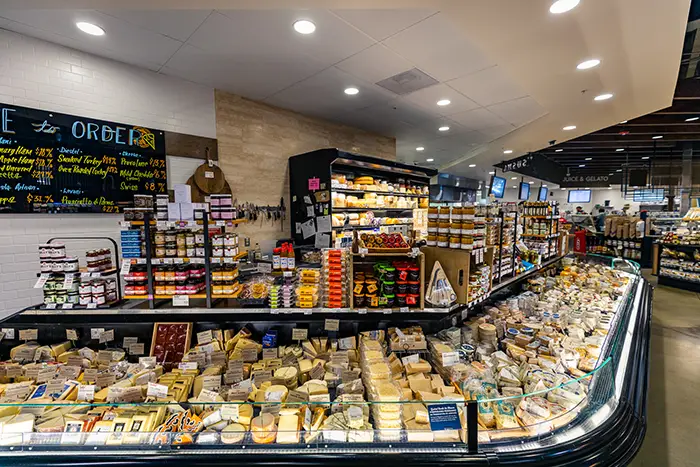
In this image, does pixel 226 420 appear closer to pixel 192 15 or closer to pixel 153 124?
pixel 192 15

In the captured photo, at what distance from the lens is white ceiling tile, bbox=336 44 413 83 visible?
134 inches

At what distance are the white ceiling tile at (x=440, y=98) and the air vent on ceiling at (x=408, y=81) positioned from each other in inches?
6.6

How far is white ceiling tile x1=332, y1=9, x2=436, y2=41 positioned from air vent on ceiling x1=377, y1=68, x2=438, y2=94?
3.21ft

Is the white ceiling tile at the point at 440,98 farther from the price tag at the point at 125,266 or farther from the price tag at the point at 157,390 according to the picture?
the price tag at the point at 157,390

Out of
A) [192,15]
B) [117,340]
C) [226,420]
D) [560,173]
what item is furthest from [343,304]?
[560,173]

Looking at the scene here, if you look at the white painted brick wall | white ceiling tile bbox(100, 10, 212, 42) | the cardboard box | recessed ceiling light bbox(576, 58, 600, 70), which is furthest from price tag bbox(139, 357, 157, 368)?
recessed ceiling light bbox(576, 58, 600, 70)

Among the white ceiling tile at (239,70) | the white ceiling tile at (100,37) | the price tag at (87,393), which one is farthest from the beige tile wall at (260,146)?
the price tag at (87,393)

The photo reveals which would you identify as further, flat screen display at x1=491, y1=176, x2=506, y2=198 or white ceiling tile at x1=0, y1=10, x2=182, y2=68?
flat screen display at x1=491, y1=176, x2=506, y2=198

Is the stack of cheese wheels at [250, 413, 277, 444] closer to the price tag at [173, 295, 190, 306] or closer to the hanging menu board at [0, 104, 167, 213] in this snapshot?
the price tag at [173, 295, 190, 306]

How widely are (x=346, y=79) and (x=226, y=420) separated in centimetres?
402

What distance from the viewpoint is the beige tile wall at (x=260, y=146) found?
4.67 m

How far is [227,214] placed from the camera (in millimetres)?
2873

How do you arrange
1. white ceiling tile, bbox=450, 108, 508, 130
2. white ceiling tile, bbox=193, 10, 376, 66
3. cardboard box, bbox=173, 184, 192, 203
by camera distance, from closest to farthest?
cardboard box, bbox=173, 184, 192, 203
white ceiling tile, bbox=193, 10, 376, 66
white ceiling tile, bbox=450, 108, 508, 130

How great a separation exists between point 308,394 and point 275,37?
3282 millimetres
